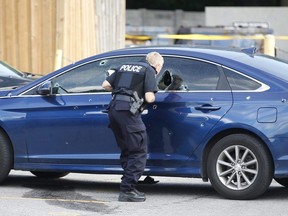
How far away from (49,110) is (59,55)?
889cm

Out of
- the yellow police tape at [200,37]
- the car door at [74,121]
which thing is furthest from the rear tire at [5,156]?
the yellow police tape at [200,37]

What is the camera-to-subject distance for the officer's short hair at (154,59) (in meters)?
9.09

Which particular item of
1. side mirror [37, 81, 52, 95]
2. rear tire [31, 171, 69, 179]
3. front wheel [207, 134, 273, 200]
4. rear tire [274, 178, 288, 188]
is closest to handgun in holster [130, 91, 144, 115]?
front wheel [207, 134, 273, 200]

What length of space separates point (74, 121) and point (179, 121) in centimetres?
119

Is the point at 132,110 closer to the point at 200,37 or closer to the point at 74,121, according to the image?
the point at 74,121

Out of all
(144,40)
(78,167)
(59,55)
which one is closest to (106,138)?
(78,167)

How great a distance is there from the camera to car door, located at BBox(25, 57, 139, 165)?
31.5 feet

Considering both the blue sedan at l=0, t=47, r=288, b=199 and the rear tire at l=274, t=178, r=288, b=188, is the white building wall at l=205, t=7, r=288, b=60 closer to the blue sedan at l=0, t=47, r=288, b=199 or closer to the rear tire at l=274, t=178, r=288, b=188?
the rear tire at l=274, t=178, r=288, b=188

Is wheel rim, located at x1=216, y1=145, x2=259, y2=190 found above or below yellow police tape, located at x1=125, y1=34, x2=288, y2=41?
above

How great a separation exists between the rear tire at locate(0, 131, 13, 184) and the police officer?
148 centimetres

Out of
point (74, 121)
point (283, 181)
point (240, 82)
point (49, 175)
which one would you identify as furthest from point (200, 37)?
point (240, 82)

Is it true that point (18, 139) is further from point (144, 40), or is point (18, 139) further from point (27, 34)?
point (144, 40)

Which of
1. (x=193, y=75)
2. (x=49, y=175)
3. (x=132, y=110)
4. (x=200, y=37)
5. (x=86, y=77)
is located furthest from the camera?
(x=200, y=37)

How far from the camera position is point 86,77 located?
32.2 ft
